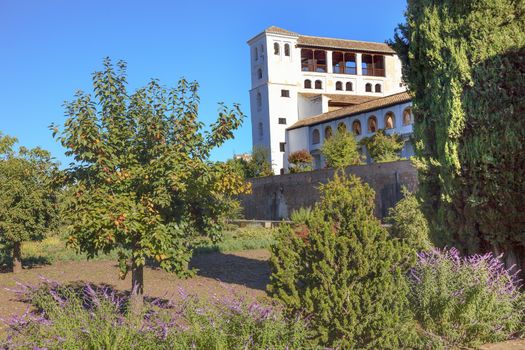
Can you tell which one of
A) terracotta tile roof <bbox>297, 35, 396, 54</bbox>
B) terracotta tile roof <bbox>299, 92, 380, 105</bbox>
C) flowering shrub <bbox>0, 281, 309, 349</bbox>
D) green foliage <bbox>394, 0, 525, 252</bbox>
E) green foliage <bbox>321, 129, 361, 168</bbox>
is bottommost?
flowering shrub <bbox>0, 281, 309, 349</bbox>

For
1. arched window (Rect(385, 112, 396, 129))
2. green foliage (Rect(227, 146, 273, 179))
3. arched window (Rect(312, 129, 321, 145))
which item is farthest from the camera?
arched window (Rect(312, 129, 321, 145))

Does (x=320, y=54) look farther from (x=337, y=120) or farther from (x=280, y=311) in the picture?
(x=280, y=311)

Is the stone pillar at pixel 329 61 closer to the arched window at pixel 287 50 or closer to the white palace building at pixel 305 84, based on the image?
the white palace building at pixel 305 84

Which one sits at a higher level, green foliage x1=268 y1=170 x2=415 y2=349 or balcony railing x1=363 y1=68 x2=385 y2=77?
balcony railing x1=363 y1=68 x2=385 y2=77

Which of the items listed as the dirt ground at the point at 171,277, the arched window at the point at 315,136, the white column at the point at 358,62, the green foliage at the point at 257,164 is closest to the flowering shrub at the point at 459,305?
the dirt ground at the point at 171,277

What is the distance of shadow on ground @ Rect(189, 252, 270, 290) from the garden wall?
186 inches

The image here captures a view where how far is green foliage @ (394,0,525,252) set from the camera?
311 inches

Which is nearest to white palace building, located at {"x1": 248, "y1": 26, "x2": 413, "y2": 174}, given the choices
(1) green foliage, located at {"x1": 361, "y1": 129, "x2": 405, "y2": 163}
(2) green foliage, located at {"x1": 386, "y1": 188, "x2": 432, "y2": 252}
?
(1) green foliage, located at {"x1": 361, "y1": 129, "x2": 405, "y2": 163}

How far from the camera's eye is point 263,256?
723 inches

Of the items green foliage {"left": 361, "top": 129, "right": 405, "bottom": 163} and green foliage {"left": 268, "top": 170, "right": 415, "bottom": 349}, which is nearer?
green foliage {"left": 268, "top": 170, "right": 415, "bottom": 349}

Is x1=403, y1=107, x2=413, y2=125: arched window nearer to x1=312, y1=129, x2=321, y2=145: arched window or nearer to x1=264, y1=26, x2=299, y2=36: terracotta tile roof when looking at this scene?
x1=312, y1=129, x2=321, y2=145: arched window

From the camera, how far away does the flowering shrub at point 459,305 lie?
631 cm

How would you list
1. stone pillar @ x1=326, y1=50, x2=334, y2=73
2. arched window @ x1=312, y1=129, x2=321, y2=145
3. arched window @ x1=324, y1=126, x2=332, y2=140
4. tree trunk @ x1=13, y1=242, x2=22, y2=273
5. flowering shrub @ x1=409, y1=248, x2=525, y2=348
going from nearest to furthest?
flowering shrub @ x1=409, y1=248, x2=525, y2=348
tree trunk @ x1=13, y1=242, x2=22, y2=273
arched window @ x1=324, y1=126, x2=332, y2=140
arched window @ x1=312, y1=129, x2=321, y2=145
stone pillar @ x1=326, y1=50, x2=334, y2=73

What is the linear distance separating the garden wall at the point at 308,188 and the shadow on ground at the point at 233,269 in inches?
186
